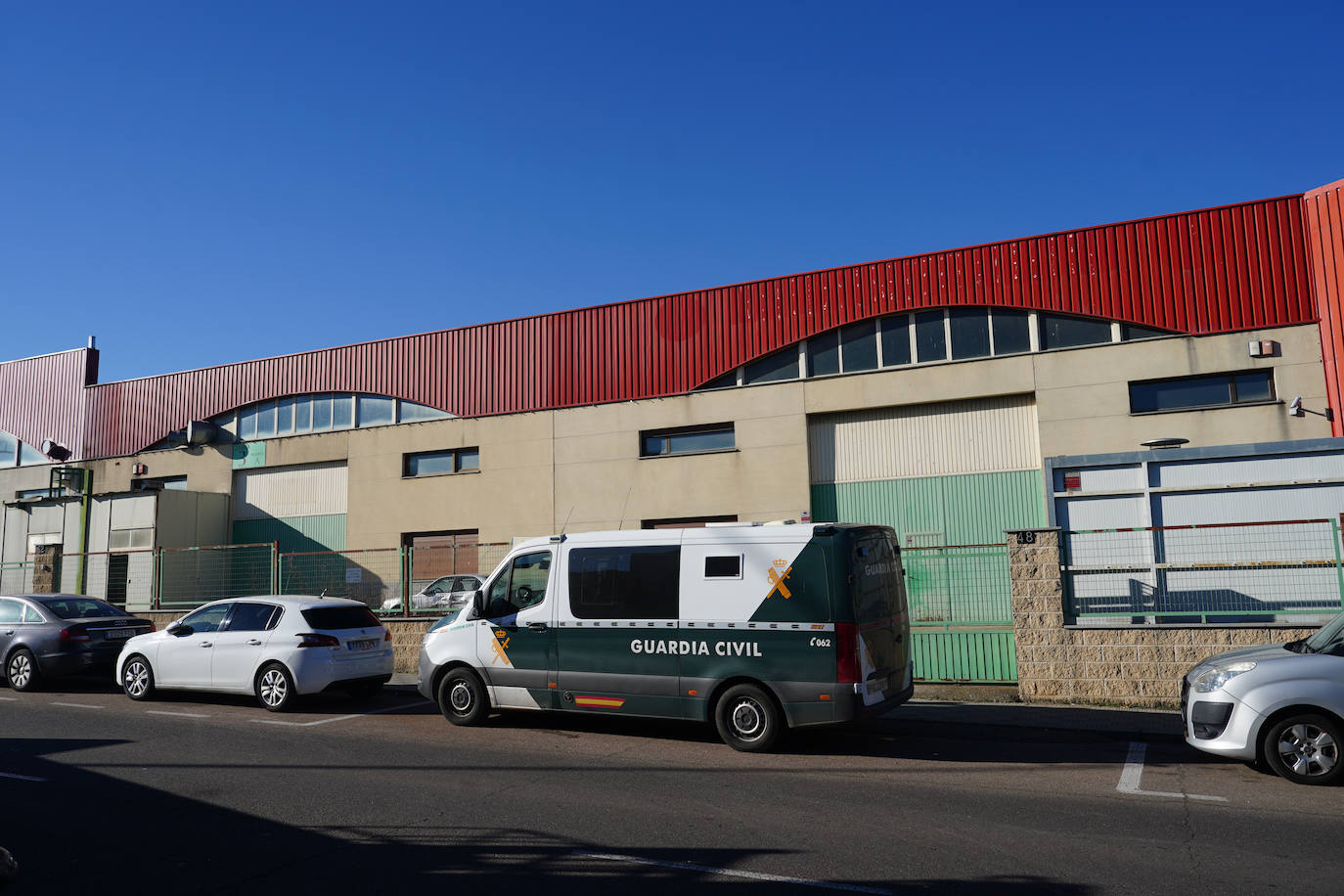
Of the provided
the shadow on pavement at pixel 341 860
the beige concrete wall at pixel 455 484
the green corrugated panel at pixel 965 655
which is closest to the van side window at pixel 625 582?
the shadow on pavement at pixel 341 860

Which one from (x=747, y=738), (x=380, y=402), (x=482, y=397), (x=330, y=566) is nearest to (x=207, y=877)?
(x=747, y=738)

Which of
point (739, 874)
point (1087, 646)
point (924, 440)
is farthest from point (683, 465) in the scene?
point (739, 874)

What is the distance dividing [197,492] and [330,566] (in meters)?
12.5

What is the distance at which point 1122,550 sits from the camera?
39.2 feet

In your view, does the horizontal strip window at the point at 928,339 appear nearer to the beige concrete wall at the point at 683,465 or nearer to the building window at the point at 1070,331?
the building window at the point at 1070,331

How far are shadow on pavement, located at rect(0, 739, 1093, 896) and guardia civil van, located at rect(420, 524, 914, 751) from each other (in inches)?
123

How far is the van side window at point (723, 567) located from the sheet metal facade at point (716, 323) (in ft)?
39.6

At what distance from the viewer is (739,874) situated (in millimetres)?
5195

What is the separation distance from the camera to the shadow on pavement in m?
4.99

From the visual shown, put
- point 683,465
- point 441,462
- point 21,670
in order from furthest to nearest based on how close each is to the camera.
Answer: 1. point 441,462
2. point 683,465
3. point 21,670

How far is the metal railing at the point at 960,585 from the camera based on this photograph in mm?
12617

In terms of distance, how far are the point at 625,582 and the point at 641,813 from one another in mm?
3428

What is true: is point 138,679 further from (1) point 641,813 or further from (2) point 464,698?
(1) point 641,813

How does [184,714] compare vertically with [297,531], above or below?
below
